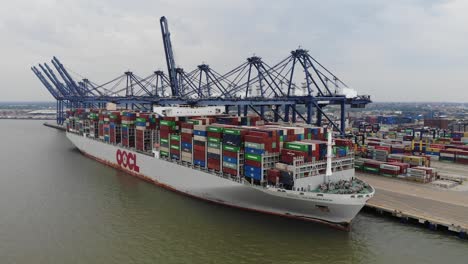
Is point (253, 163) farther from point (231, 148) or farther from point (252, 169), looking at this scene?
point (231, 148)

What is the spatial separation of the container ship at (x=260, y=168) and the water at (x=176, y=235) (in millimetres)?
1023

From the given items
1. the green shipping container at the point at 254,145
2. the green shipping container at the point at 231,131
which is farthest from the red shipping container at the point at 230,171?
the green shipping container at the point at 231,131

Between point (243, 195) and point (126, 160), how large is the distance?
18990mm

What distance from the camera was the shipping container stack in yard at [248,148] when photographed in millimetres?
24375

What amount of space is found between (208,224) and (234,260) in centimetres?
508

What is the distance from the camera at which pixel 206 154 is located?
2889 centimetres

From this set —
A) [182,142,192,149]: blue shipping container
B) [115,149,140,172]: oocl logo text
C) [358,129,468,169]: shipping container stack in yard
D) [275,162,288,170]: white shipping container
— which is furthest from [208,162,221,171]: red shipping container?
[358,129,468,169]: shipping container stack in yard

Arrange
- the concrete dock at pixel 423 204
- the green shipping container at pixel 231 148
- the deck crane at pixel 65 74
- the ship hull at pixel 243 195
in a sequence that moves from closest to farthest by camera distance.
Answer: the concrete dock at pixel 423 204
the ship hull at pixel 243 195
the green shipping container at pixel 231 148
the deck crane at pixel 65 74

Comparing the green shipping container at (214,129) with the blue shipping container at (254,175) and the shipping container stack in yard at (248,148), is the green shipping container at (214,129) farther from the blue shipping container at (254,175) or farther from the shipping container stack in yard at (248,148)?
the blue shipping container at (254,175)

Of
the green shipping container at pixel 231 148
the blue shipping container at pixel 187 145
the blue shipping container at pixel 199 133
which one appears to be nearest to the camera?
the green shipping container at pixel 231 148

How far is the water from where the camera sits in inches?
741

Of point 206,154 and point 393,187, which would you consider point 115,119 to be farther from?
point 393,187

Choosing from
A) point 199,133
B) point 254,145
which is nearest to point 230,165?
point 254,145

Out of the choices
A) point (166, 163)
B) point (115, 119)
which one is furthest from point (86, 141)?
point (166, 163)
